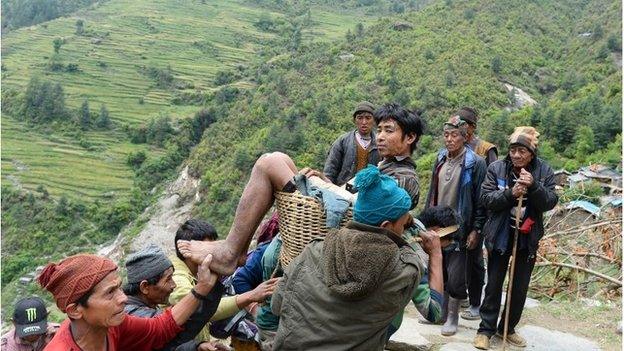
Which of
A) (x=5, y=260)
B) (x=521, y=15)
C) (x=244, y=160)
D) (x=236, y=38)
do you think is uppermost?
(x=521, y=15)

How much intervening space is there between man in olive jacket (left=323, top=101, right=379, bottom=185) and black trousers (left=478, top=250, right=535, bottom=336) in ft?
3.65

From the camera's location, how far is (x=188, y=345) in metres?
2.43

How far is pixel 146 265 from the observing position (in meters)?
2.55

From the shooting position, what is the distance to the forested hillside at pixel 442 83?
2359 cm

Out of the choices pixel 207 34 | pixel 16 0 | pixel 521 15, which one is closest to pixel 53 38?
pixel 207 34

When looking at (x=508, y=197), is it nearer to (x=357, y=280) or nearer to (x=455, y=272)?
(x=455, y=272)

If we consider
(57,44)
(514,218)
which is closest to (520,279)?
(514,218)

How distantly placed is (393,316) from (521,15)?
4966cm

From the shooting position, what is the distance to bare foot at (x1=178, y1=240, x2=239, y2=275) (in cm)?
228

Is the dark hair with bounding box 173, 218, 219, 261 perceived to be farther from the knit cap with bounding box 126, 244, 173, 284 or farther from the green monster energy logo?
the green monster energy logo

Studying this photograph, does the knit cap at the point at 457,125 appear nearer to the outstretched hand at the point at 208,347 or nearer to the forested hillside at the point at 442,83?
the outstretched hand at the point at 208,347

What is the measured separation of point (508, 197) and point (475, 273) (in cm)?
100

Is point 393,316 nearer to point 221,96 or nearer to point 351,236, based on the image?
point 351,236

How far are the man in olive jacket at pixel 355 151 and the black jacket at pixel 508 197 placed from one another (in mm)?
892
